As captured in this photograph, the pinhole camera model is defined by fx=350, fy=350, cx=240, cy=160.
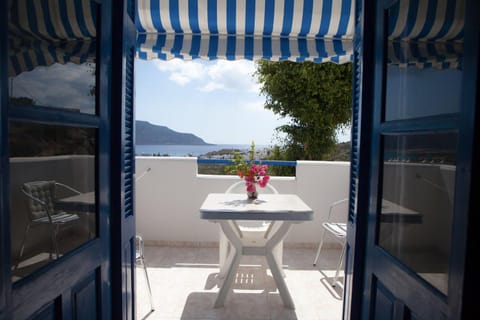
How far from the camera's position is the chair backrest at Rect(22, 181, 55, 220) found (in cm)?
111

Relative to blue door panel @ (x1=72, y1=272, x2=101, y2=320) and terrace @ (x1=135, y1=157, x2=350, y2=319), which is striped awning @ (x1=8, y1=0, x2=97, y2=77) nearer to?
blue door panel @ (x1=72, y1=272, x2=101, y2=320)

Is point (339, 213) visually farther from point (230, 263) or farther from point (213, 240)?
point (230, 263)

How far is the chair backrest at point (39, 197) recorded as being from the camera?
3.66 ft

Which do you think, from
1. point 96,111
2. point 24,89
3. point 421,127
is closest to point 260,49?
point 96,111

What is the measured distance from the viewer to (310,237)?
189 inches

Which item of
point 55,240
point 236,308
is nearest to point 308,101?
point 236,308

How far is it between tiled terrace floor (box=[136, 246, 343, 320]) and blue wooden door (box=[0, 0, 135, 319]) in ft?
4.14

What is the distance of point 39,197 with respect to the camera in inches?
46.6

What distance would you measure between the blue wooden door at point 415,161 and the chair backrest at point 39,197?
4.17 ft

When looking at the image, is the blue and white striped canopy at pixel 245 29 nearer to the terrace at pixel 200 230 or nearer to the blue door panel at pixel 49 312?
the blue door panel at pixel 49 312

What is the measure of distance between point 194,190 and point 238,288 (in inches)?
63.6

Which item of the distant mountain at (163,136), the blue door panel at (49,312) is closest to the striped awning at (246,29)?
the blue door panel at (49,312)

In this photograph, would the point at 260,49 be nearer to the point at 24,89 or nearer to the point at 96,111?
the point at 96,111

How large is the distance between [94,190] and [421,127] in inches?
53.5
